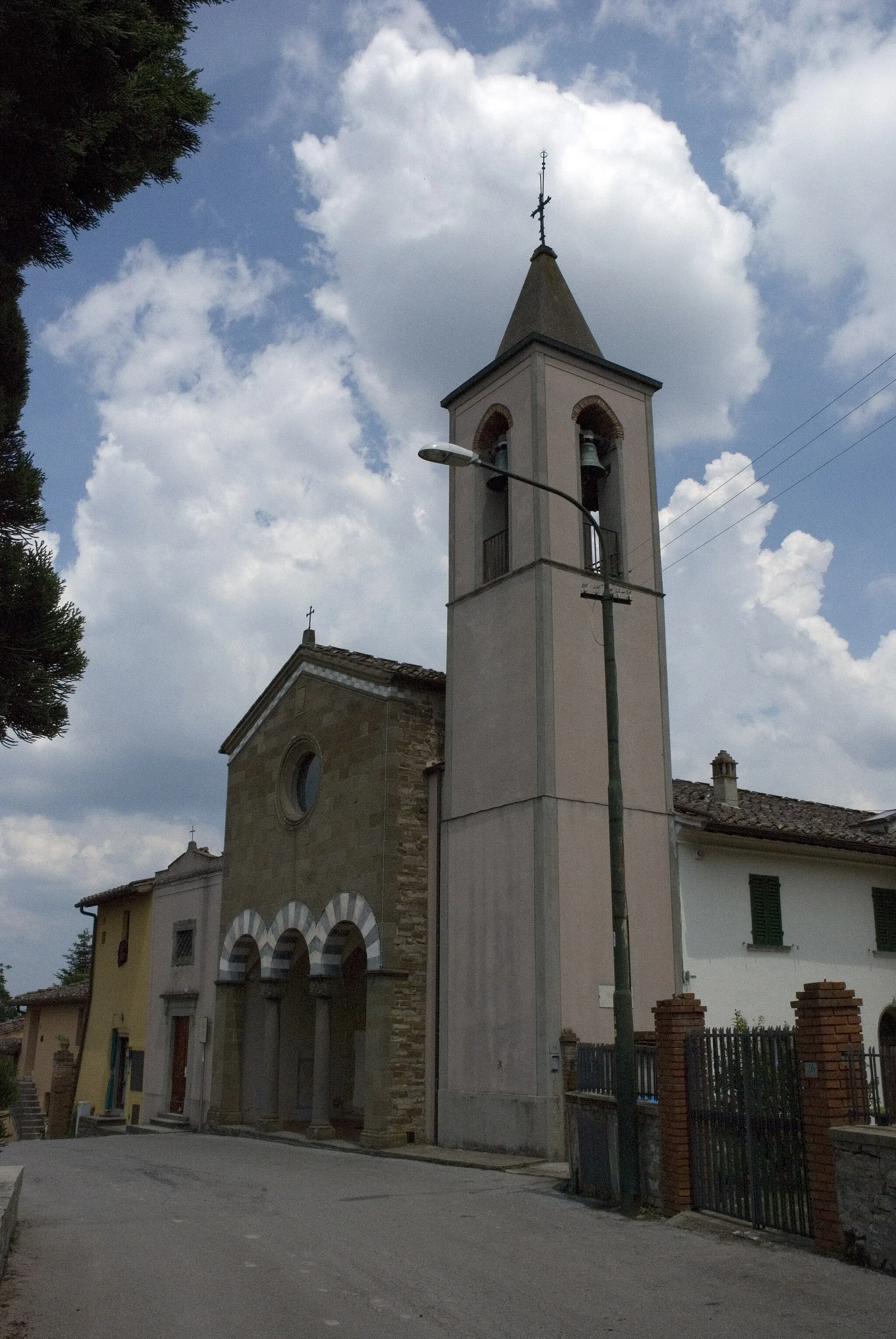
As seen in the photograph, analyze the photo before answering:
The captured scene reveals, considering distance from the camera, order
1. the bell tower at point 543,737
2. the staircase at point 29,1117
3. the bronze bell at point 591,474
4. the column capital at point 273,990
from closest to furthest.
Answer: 1. the bell tower at point 543,737
2. the bronze bell at point 591,474
3. the column capital at point 273,990
4. the staircase at point 29,1117

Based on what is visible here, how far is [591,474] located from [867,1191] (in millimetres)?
14128

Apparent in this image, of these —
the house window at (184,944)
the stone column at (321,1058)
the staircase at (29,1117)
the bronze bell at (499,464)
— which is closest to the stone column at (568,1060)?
the stone column at (321,1058)

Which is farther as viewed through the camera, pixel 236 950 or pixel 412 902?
pixel 236 950

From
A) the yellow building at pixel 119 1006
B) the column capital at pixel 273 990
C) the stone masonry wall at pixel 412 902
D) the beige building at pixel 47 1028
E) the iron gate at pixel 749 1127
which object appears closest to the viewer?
the iron gate at pixel 749 1127

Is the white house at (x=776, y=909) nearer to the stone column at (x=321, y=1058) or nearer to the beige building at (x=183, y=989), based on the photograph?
the stone column at (x=321, y=1058)

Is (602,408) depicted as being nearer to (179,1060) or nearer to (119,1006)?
(179,1060)

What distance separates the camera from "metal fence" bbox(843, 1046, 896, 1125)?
8.66 metres

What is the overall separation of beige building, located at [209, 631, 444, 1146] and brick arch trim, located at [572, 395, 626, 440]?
17.3 feet

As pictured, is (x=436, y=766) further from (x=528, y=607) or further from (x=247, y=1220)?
(x=247, y=1220)

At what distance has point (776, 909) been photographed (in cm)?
1961

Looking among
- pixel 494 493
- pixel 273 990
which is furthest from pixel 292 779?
pixel 494 493

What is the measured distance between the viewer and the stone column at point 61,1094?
31.2 meters

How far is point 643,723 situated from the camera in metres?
18.8

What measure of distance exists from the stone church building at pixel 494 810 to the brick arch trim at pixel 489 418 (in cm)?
4
